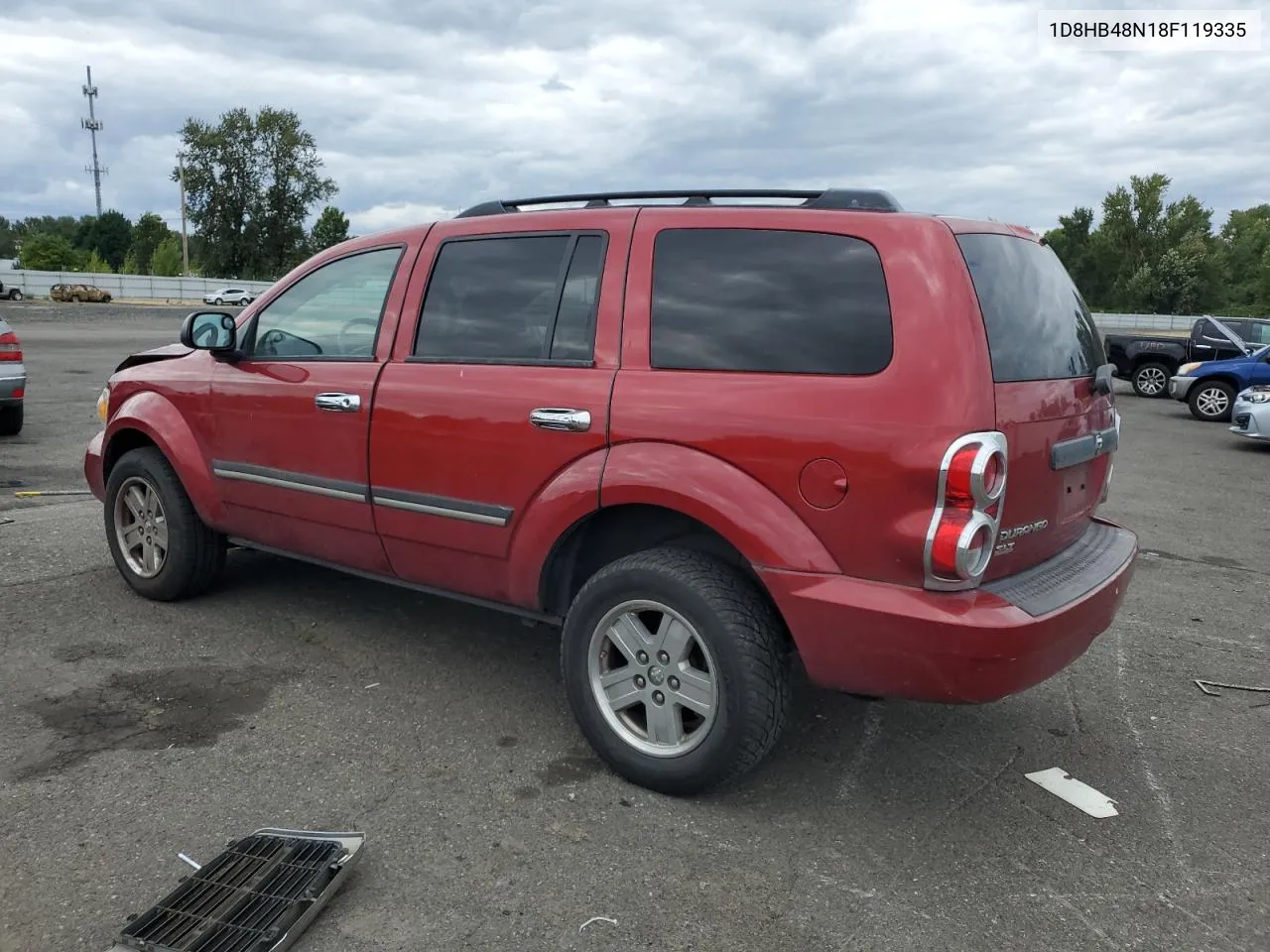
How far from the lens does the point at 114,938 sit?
2.55m

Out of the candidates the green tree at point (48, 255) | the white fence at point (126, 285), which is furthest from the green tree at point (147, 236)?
the white fence at point (126, 285)

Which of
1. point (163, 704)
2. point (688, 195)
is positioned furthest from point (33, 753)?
point (688, 195)

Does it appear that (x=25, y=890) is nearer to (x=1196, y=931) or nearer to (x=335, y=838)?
(x=335, y=838)

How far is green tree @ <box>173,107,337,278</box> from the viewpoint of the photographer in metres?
69.5

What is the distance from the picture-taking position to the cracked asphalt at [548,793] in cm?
272

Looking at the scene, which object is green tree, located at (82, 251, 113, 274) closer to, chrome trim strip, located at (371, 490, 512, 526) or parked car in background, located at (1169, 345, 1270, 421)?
parked car in background, located at (1169, 345, 1270, 421)

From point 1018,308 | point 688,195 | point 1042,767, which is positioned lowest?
point 1042,767

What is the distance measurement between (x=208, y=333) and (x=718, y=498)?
9.01 feet

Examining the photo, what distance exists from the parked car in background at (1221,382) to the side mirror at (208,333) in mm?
16322

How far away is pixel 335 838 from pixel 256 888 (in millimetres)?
268

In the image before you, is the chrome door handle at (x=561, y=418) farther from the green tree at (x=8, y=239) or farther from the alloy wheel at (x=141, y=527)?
the green tree at (x=8, y=239)

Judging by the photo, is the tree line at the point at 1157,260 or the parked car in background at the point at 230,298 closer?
the parked car in background at the point at 230,298

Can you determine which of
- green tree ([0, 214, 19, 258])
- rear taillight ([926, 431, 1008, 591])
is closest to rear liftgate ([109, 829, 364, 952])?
rear taillight ([926, 431, 1008, 591])

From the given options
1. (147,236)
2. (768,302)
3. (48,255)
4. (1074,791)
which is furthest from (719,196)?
(147,236)
